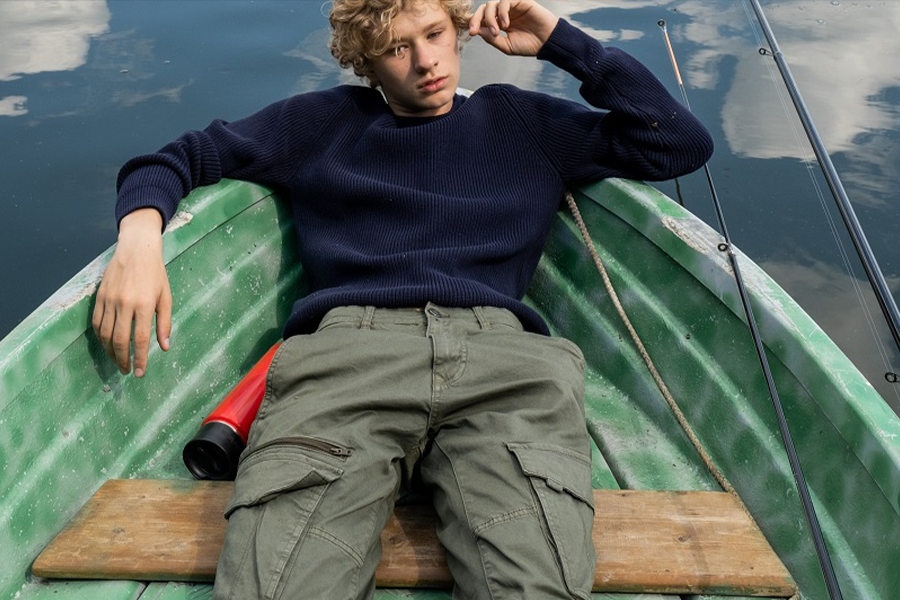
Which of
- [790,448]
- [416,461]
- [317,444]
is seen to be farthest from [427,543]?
[790,448]

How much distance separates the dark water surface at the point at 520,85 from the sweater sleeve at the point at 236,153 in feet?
6.62

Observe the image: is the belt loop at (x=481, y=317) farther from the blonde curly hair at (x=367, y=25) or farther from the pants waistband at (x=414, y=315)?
the blonde curly hair at (x=367, y=25)

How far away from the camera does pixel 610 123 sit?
2.30 m

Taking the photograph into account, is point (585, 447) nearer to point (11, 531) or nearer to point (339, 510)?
point (339, 510)

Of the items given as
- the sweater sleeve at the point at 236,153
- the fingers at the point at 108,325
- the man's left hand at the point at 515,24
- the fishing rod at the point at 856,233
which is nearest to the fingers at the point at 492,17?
the man's left hand at the point at 515,24

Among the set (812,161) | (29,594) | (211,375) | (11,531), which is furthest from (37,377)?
(812,161)

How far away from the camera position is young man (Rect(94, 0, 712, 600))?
1485mm

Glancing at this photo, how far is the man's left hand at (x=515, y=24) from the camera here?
7.75ft

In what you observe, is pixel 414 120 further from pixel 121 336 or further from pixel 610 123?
pixel 121 336

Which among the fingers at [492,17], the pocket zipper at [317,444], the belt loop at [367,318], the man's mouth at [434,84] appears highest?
the fingers at [492,17]

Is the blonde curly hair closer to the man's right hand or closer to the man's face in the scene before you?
the man's face

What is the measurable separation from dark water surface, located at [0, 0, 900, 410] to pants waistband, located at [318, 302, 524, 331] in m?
2.09

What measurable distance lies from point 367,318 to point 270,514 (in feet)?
1.67

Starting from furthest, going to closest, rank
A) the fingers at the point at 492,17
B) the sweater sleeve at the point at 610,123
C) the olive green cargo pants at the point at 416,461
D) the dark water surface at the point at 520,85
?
1. the dark water surface at the point at 520,85
2. the fingers at the point at 492,17
3. the sweater sleeve at the point at 610,123
4. the olive green cargo pants at the point at 416,461
